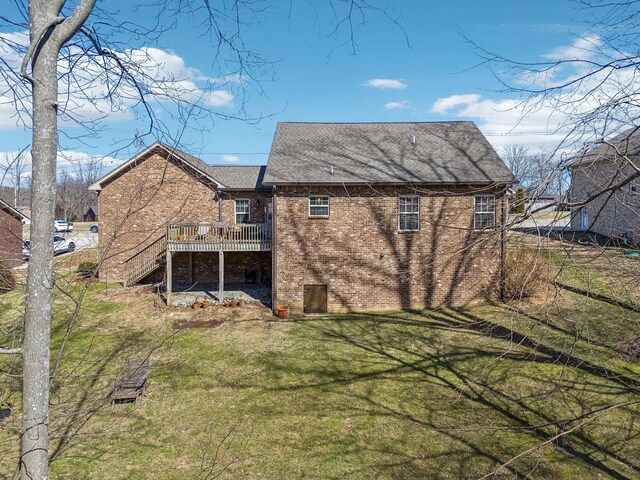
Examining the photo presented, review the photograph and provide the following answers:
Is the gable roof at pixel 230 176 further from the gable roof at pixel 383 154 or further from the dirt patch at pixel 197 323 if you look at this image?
the dirt patch at pixel 197 323

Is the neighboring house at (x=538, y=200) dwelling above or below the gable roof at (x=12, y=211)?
above

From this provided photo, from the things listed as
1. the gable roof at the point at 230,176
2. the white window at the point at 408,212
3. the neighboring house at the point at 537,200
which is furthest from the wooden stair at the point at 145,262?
the neighboring house at the point at 537,200

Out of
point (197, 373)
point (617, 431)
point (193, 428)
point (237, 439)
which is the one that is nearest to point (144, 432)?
point (193, 428)

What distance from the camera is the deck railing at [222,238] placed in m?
18.3

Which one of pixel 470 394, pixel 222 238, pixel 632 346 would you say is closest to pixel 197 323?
pixel 222 238

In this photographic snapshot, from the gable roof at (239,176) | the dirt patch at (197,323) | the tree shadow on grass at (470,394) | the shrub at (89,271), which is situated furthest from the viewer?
the gable roof at (239,176)

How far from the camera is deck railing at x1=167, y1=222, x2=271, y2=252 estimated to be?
1828cm

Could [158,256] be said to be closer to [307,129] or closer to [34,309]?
[307,129]

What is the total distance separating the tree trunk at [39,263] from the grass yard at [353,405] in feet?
2.38

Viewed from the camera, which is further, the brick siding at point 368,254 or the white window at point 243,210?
the white window at point 243,210

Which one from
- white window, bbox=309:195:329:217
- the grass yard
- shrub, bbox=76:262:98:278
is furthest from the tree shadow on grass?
white window, bbox=309:195:329:217

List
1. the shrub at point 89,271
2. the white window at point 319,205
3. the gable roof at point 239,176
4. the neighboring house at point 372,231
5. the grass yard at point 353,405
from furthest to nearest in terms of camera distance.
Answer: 1. the gable roof at point 239,176
2. the white window at point 319,205
3. the neighboring house at point 372,231
4. the grass yard at point 353,405
5. the shrub at point 89,271

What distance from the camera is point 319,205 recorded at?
1689cm

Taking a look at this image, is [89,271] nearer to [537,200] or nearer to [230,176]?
[537,200]
